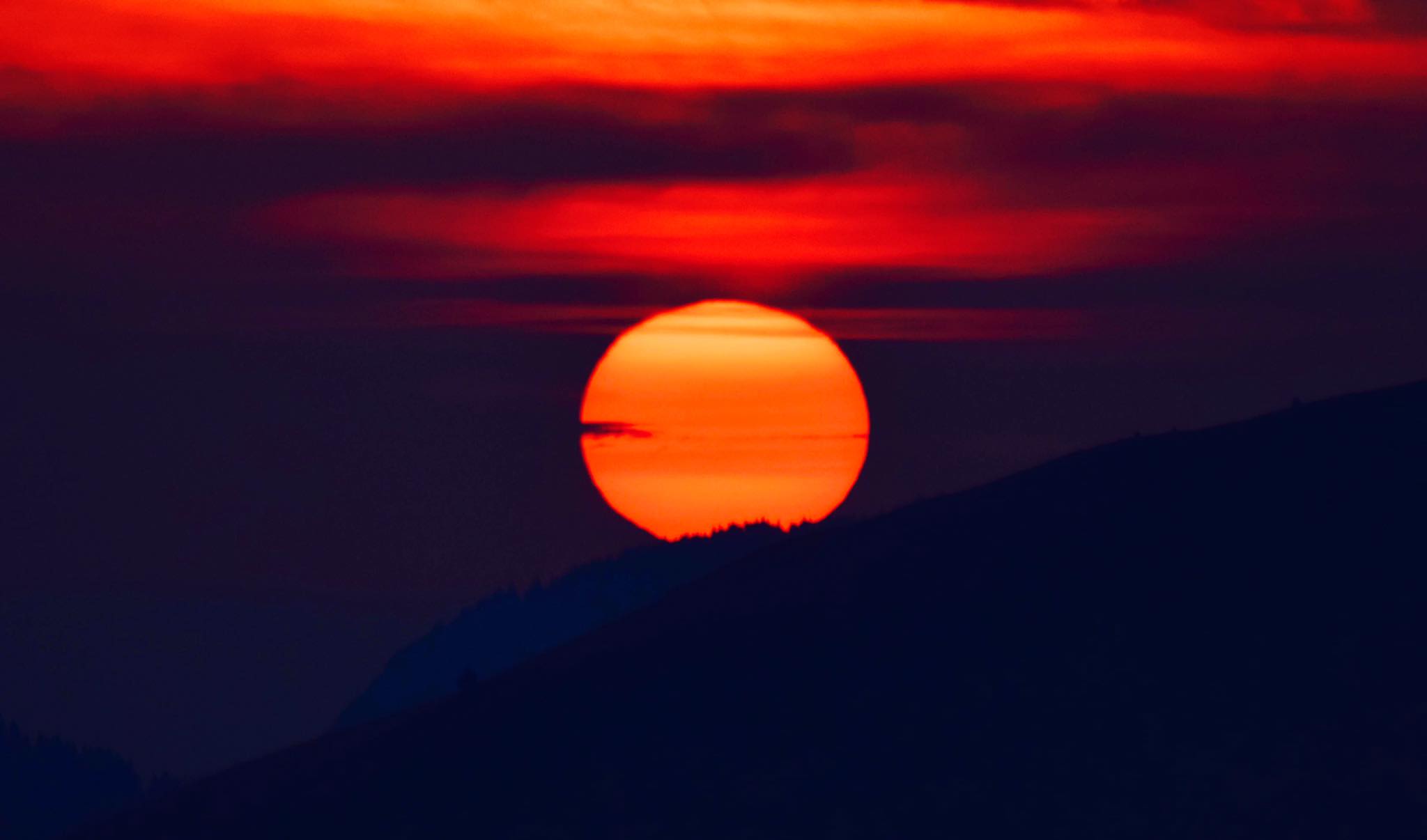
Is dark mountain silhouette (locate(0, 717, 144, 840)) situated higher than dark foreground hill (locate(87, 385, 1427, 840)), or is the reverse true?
dark mountain silhouette (locate(0, 717, 144, 840))

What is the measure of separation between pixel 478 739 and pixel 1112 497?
1399 cm

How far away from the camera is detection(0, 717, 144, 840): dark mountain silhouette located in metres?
164

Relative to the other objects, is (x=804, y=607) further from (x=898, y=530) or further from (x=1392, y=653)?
(x=1392, y=653)

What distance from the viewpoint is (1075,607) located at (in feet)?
122

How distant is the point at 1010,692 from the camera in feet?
113

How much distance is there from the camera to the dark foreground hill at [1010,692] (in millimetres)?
30125

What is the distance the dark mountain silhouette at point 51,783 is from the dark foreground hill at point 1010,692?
129m

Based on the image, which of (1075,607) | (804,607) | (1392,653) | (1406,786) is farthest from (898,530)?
(1406,786)

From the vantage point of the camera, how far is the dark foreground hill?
30125mm

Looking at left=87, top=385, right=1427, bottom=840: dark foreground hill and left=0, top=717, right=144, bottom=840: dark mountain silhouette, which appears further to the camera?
left=0, top=717, right=144, bottom=840: dark mountain silhouette

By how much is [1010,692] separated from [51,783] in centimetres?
14887

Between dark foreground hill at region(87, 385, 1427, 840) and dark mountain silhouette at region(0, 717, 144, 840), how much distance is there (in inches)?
5072

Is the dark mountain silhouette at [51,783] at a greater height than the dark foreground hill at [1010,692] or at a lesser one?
greater

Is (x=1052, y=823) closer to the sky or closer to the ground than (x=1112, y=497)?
closer to the ground
